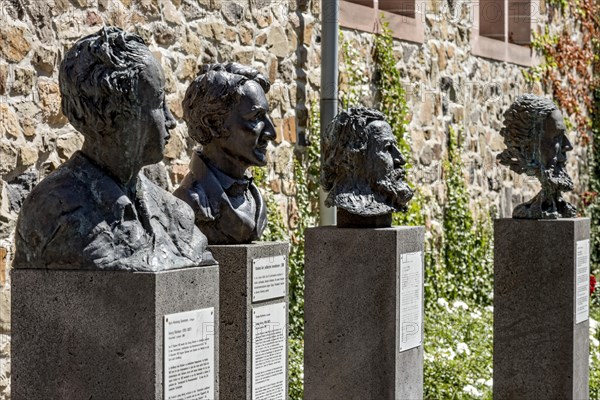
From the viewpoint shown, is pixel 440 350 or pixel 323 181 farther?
pixel 440 350

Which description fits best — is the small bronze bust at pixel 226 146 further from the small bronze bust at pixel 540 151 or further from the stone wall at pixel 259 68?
the small bronze bust at pixel 540 151

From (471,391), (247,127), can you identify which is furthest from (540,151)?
(247,127)

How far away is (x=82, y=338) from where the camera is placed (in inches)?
146

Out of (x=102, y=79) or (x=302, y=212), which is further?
(x=302, y=212)

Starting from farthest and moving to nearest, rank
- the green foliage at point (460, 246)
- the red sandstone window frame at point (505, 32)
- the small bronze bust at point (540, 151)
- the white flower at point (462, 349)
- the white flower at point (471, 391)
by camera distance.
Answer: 1. the red sandstone window frame at point (505, 32)
2. the green foliage at point (460, 246)
3. the white flower at point (462, 349)
4. the white flower at point (471, 391)
5. the small bronze bust at point (540, 151)

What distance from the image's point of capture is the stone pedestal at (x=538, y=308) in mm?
7062

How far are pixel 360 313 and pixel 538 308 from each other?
1.64 metres

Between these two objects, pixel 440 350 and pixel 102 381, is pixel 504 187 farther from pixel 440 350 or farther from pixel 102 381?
pixel 102 381

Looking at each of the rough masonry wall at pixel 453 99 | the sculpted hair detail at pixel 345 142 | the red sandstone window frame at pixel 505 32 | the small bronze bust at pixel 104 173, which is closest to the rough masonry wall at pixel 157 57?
the rough masonry wall at pixel 453 99

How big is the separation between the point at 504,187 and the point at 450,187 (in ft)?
Answer: 6.27

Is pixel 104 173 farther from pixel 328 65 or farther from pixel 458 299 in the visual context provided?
pixel 458 299

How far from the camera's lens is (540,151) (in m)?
7.34

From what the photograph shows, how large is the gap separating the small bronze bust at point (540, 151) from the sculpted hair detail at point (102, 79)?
157 inches

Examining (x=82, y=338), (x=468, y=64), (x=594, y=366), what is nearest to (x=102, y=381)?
(x=82, y=338)
